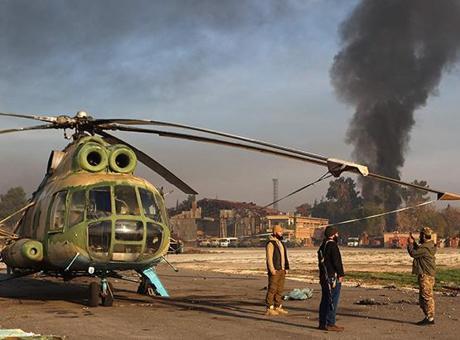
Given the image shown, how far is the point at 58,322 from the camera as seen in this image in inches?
400

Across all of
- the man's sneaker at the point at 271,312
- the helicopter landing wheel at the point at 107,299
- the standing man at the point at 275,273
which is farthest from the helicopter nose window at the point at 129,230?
the man's sneaker at the point at 271,312

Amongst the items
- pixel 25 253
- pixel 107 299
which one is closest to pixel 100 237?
pixel 107 299

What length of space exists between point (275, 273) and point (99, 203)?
12.9 feet

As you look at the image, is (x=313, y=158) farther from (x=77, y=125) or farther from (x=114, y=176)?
(x=77, y=125)

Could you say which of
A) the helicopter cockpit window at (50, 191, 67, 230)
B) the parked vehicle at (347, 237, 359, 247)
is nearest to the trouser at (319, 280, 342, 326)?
the helicopter cockpit window at (50, 191, 67, 230)

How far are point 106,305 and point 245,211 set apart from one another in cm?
12241

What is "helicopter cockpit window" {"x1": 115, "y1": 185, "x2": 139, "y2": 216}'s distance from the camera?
12008mm

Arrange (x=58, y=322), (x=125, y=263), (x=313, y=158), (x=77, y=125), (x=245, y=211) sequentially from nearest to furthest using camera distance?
1. (x=58, y=322)
2. (x=313, y=158)
3. (x=125, y=263)
4. (x=77, y=125)
5. (x=245, y=211)

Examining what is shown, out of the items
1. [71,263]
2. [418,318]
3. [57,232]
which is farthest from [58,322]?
[418,318]

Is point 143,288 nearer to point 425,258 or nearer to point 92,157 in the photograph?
point 92,157

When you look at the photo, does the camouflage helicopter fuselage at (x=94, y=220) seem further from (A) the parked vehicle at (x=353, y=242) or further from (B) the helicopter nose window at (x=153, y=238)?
(A) the parked vehicle at (x=353, y=242)

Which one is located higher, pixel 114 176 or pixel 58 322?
pixel 114 176

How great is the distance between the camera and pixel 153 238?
11.8m

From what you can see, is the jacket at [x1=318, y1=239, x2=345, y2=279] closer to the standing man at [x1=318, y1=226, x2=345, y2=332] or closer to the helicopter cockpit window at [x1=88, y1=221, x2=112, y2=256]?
the standing man at [x1=318, y1=226, x2=345, y2=332]
